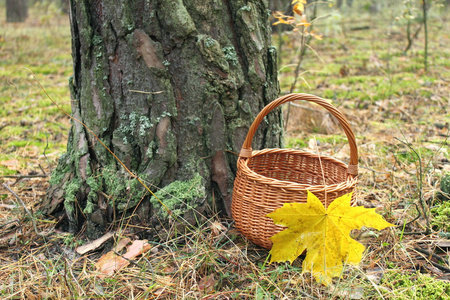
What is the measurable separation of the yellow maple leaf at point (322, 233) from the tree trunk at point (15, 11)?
42.6ft

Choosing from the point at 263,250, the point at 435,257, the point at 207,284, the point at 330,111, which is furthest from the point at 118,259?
the point at 435,257

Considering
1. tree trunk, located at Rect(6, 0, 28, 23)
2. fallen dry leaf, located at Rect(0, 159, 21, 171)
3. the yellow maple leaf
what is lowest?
fallen dry leaf, located at Rect(0, 159, 21, 171)

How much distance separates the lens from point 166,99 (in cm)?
168

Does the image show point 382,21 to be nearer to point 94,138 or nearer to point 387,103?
point 387,103

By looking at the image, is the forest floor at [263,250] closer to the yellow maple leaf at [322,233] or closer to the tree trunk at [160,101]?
the yellow maple leaf at [322,233]

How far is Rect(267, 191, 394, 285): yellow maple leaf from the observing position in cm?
135

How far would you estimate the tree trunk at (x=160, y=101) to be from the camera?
1.64 m

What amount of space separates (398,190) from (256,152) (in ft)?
3.33

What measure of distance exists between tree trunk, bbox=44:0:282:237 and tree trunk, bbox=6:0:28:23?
1195 centimetres

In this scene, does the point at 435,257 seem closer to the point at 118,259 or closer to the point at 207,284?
the point at 207,284

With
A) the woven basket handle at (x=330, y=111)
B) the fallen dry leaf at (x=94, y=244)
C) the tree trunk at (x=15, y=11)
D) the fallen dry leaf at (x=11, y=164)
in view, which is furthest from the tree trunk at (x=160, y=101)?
the tree trunk at (x=15, y=11)

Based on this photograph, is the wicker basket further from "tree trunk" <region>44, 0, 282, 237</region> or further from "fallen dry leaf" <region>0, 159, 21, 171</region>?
"fallen dry leaf" <region>0, 159, 21, 171</region>

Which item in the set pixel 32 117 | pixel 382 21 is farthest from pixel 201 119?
pixel 382 21

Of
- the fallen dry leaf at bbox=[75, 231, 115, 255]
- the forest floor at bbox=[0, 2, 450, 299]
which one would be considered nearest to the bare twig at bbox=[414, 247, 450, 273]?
the forest floor at bbox=[0, 2, 450, 299]
